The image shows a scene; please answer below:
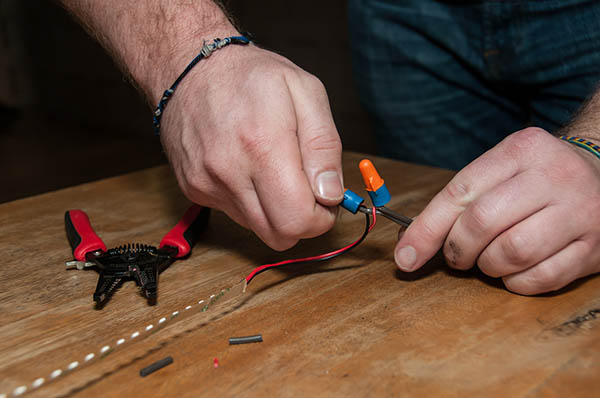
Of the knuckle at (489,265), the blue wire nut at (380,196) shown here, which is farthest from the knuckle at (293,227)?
the knuckle at (489,265)

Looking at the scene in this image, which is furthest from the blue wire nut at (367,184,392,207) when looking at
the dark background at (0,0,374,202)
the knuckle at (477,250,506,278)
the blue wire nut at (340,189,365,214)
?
the dark background at (0,0,374,202)

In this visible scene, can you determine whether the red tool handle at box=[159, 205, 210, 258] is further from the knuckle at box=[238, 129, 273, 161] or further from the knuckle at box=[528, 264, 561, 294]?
the knuckle at box=[528, 264, 561, 294]

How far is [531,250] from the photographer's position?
0.64 meters

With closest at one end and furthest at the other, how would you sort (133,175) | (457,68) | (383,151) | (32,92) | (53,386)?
(53,386) → (133,175) → (457,68) → (383,151) → (32,92)

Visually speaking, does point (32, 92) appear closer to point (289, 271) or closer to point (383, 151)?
point (383, 151)

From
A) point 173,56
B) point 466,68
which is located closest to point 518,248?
point 173,56

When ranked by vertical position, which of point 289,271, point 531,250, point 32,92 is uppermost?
point 531,250

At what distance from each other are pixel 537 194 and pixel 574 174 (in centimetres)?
6

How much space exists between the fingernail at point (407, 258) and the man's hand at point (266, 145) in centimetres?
10

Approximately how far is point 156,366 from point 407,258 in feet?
1.08

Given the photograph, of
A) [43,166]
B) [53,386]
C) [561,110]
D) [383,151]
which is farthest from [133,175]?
[43,166]

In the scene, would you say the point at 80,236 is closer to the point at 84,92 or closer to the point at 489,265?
the point at 489,265

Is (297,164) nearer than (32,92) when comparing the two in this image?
Yes

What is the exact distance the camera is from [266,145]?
645 mm
